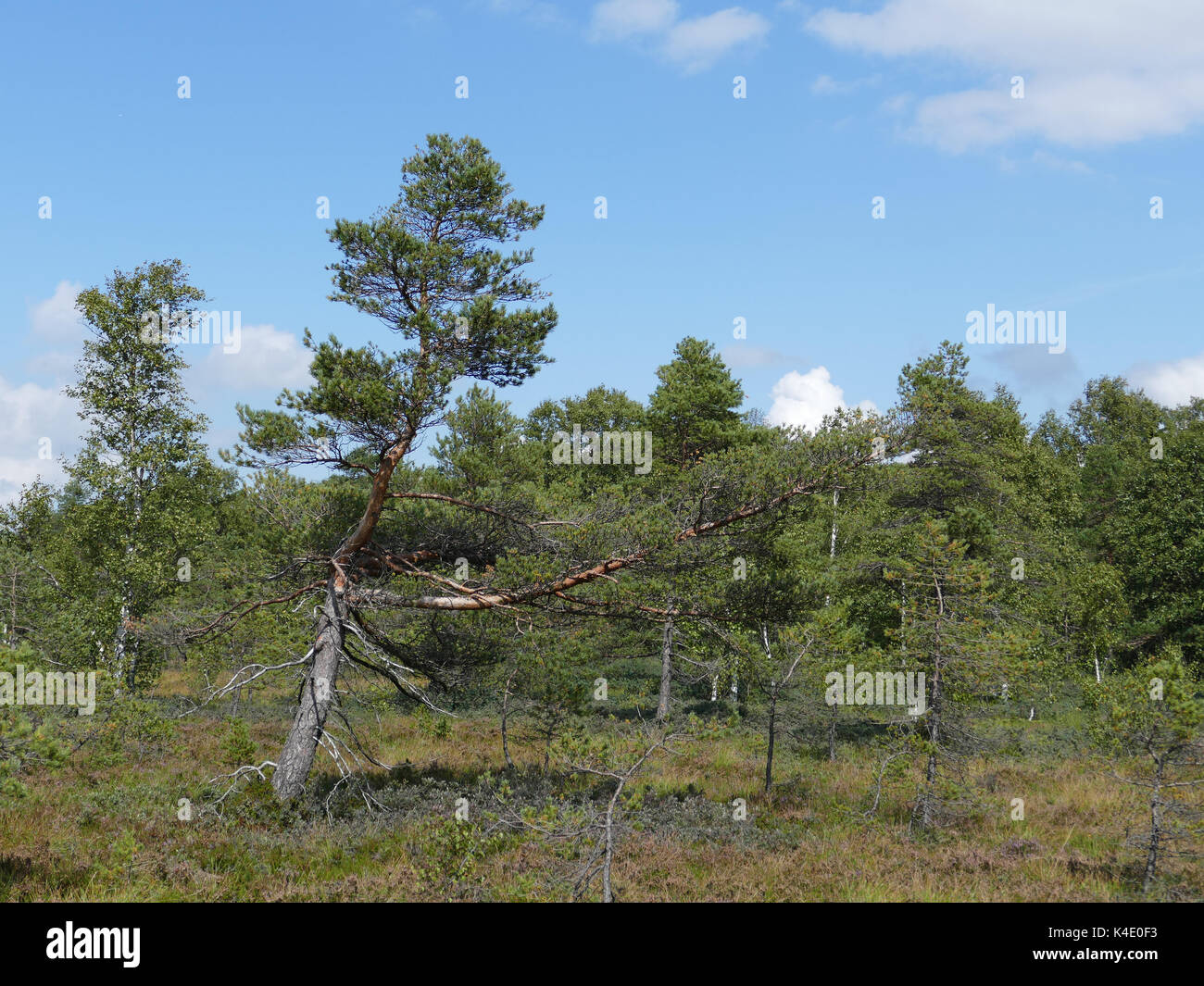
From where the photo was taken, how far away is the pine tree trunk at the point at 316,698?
537 inches

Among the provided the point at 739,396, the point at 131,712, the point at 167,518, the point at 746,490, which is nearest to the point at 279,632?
the point at 131,712

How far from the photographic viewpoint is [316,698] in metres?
13.9

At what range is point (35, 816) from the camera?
1187cm

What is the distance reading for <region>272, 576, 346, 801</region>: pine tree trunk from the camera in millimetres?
13648

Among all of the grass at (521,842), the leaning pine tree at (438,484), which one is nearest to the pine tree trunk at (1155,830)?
the grass at (521,842)

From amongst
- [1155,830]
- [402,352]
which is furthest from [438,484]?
[1155,830]

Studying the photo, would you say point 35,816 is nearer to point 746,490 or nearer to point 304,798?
point 304,798

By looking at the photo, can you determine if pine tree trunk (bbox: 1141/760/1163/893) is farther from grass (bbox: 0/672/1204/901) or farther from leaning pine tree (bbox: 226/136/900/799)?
leaning pine tree (bbox: 226/136/900/799)
